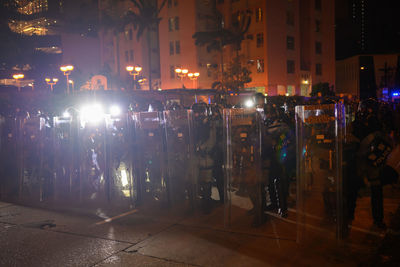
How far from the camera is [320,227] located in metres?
4.95

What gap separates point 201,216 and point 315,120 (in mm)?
2678

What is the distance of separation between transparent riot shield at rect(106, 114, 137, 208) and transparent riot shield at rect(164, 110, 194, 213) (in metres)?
0.84

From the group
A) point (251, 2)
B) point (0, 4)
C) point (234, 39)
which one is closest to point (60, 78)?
point (0, 4)

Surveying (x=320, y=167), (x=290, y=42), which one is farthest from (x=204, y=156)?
(x=290, y=42)

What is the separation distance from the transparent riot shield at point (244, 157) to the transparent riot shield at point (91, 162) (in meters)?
3.04

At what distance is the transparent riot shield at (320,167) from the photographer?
4.52 metres

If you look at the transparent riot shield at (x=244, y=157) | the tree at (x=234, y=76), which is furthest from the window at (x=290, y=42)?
the transparent riot shield at (x=244, y=157)

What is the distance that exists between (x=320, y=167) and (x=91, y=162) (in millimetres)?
5122

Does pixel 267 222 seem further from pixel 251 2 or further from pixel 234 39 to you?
pixel 251 2

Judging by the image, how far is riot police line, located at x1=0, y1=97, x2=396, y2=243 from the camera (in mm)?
4772

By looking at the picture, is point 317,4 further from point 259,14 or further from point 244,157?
point 244,157

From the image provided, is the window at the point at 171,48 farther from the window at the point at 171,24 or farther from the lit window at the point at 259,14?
the lit window at the point at 259,14

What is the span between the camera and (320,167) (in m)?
4.82

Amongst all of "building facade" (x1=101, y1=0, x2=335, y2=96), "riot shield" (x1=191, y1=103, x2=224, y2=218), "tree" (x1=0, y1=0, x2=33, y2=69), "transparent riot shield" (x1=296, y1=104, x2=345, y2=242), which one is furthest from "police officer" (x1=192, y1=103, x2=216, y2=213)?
"building facade" (x1=101, y1=0, x2=335, y2=96)
